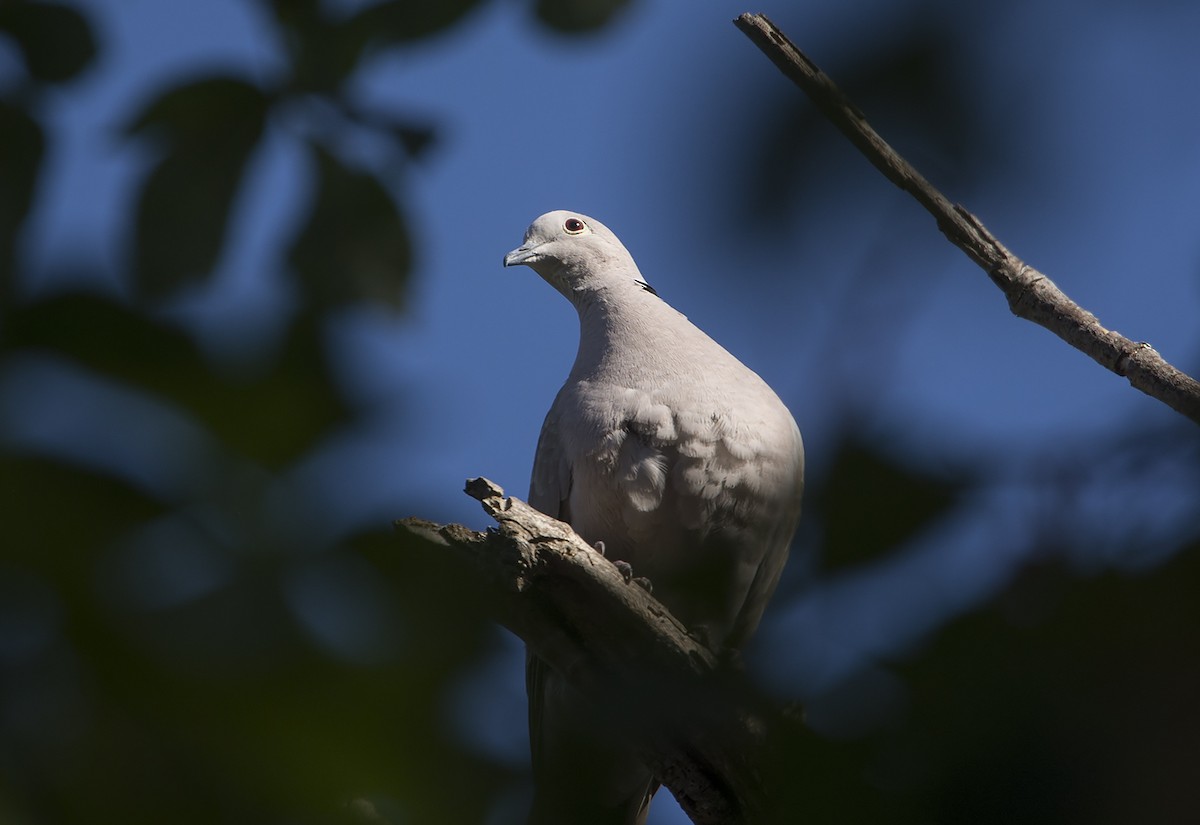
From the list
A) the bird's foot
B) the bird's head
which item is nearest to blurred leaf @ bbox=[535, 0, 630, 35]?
the bird's foot

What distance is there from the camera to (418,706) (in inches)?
21.5

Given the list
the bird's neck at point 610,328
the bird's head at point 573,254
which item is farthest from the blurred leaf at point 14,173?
the bird's head at point 573,254

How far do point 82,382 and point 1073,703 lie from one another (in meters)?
0.40

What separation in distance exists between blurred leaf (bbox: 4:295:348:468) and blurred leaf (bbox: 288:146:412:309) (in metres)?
0.16

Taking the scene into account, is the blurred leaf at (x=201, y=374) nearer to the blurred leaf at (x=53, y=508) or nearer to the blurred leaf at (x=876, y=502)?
the blurred leaf at (x=53, y=508)

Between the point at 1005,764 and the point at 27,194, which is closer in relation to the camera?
the point at 1005,764

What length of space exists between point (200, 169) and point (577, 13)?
305 millimetres

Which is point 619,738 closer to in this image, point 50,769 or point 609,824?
point 609,824

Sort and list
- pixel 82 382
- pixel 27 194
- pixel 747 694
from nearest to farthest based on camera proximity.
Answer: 1. pixel 82 382
2. pixel 747 694
3. pixel 27 194

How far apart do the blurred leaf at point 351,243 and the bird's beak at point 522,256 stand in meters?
4.33

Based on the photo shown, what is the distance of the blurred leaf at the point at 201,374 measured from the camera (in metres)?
0.49

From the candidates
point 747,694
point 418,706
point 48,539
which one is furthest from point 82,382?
point 747,694

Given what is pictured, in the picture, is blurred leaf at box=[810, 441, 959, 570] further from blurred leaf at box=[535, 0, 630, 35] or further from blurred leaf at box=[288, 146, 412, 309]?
blurred leaf at box=[535, 0, 630, 35]

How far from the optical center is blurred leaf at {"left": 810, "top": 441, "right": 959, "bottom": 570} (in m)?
0.52
